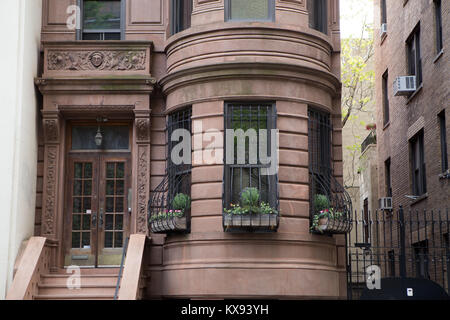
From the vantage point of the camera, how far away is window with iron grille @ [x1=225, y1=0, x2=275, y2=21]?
1494 cm

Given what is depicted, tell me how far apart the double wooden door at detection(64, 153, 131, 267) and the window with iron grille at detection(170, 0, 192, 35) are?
311 cm

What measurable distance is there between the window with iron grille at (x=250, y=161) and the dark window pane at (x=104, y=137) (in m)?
2.80

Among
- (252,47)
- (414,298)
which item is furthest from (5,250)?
(414,298)

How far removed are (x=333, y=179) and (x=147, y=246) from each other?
4.23 meters

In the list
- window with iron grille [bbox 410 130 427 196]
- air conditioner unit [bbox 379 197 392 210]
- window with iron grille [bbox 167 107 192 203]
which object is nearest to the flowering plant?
window with iron grille [bbox 167 107 192 203]

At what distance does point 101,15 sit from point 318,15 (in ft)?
16.4

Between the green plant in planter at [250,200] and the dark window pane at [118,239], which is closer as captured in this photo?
the green plant in planter at [250,200]

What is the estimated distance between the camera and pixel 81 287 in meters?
14.0

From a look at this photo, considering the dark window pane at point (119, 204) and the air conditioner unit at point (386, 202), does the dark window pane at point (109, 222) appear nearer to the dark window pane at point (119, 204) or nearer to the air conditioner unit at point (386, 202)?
the dark window pane at point (119, 204)

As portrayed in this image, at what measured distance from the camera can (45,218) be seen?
50.0ft

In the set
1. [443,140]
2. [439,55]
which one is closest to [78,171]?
[443,140]

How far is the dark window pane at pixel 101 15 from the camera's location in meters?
16.3

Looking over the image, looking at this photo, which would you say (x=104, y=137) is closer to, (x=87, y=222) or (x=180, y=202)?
(x=87, y=222)

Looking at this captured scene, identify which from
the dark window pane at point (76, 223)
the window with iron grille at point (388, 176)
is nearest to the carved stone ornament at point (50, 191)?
the dark window pane at point (76, 223)
